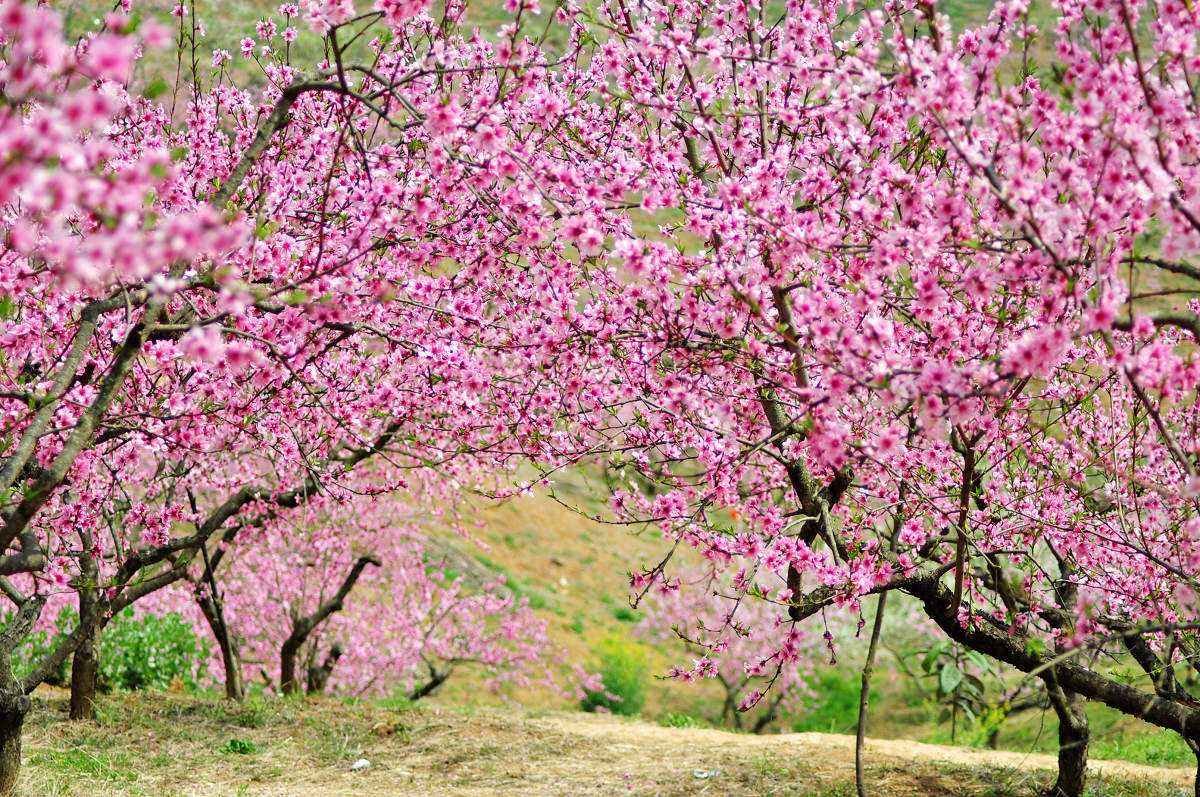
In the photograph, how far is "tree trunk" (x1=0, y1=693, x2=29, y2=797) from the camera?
218 inches

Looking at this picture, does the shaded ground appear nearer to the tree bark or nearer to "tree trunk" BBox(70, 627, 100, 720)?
"tree trunk" BBox(70, 627, 100, 720)

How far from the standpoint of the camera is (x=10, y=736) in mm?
5590

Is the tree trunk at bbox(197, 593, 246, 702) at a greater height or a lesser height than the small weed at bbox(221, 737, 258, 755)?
greater

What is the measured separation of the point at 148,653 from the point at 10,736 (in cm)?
556

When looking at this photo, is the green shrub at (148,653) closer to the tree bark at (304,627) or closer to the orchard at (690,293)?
the tree bark at (304,627)

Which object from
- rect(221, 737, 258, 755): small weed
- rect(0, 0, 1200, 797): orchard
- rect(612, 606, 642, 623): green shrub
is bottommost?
rect(221, 737, 258, 755): small weed

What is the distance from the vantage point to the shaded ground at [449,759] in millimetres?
6281

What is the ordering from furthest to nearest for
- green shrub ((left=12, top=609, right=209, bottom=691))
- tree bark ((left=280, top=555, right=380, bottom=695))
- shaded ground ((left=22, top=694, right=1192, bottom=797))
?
green shrub ((left=12, top=609, right=209, bottom=691)) < tree bark ((left=280, top=555, right=380, bottom=695)) < shaded ground ((left=22, top=694, right=1192, bottom=797))

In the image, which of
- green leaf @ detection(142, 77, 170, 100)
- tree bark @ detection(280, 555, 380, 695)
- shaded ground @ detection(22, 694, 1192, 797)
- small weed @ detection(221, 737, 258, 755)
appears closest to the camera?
green leaf @ detection(142, 77, 170, 100)

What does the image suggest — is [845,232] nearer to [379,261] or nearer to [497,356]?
[497,356]

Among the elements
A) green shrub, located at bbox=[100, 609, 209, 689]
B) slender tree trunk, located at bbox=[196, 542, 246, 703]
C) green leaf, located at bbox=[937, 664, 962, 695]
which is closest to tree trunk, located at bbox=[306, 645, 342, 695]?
green shrub, located at bbox=[100, 609, 209, 689]

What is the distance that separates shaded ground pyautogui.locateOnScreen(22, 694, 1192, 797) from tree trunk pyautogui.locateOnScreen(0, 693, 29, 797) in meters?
0.16

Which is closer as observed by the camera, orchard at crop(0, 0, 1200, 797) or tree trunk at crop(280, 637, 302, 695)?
orchard at crop(0, 0, 1200, 797)

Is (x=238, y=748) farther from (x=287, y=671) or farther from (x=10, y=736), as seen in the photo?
(x=287, y=671)
